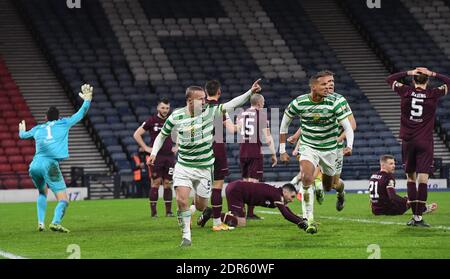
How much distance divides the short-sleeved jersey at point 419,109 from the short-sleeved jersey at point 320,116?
1.20m

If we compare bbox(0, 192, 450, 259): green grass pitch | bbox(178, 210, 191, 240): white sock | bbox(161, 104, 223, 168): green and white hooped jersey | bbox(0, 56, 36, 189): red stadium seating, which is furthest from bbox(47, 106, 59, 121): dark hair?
bbox(0, 56, 36, 189): red stadium seating

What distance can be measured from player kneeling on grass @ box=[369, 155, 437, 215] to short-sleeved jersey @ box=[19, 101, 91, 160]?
18.2 ft

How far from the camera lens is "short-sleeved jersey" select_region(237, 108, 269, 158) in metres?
19.1

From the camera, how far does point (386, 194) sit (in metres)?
19.3

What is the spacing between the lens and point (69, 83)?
37375mm

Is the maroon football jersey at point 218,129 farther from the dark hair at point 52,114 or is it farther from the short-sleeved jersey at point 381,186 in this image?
the short-sleeved jersey at point 381,186

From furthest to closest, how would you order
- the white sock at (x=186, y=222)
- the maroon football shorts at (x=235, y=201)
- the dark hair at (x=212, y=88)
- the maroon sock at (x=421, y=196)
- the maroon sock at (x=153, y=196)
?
1. the maroon sock at (x=153, y=196)
2. the maroon football shorts at (x=235, y=201)
3. the maroon sock at (x=421, y=196)
4. the dark hair at (x=212, y=88)
5. the white sock at (x=186, y=222)

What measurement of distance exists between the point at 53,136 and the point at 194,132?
3883 millimetres

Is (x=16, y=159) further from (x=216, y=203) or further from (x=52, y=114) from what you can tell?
(x=216, y=203)

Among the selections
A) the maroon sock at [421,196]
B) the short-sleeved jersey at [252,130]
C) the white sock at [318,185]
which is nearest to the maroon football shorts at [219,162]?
the short-sleeved jersey at [252,130]

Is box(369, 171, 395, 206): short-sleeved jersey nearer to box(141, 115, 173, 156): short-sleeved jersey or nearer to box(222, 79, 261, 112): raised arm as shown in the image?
box(141, 115, 173, 156): short-sleeved jersey

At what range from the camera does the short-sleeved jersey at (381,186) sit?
19.1 metres
